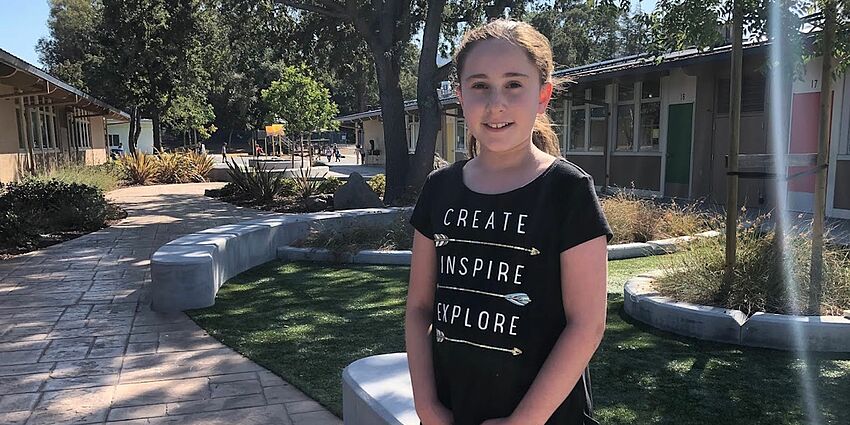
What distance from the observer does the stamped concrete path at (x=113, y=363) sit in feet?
11.7

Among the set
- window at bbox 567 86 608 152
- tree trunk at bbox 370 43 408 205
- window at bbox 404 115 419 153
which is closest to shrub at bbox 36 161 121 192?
tree trunk at bbox 370 43 408 205

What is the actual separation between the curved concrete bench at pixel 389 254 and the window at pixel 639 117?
7139 mm

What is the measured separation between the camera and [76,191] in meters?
11.5

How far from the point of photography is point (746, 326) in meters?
4.29

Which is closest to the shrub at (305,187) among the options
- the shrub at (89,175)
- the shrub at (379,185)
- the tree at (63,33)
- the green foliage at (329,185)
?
the green foliage at (329,185)

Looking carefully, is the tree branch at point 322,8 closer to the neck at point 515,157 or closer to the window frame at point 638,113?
the window frame at point 638,113

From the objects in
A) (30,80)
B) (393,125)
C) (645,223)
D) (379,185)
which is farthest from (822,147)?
(30,80)

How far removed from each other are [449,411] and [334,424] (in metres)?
2.00

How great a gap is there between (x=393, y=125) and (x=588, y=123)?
6177 millimetres

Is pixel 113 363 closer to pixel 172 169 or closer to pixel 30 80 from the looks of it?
pixel 30 80

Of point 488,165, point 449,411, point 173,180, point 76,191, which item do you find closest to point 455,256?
point 488,165

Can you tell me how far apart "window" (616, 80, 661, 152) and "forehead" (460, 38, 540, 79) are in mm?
13543

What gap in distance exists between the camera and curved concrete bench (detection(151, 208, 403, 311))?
561cm

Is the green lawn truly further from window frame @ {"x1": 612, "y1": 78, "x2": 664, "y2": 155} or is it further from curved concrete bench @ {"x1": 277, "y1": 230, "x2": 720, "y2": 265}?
window frame @ {"x1": 612, "y1": 78, "x2": 664, "y2": 155}
